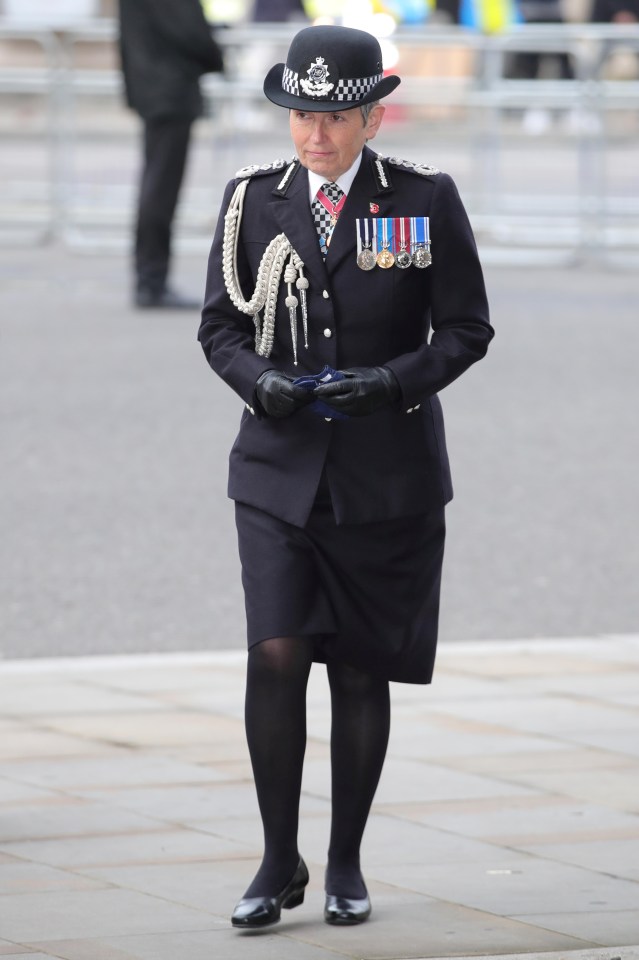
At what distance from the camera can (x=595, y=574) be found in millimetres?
6727

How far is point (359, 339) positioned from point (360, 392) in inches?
7.9

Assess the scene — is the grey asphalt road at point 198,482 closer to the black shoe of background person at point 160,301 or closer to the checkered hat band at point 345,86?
the black shoe of background person at point 160,301

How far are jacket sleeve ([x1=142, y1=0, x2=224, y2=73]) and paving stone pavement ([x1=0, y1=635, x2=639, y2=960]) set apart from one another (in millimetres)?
6101

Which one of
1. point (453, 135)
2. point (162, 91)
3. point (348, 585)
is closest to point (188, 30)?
point (162, 91)

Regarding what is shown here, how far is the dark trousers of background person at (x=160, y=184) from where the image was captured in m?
11.3

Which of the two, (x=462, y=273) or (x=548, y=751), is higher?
(x=462, y=273)

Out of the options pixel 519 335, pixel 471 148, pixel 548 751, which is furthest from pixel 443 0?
pixel 548 751

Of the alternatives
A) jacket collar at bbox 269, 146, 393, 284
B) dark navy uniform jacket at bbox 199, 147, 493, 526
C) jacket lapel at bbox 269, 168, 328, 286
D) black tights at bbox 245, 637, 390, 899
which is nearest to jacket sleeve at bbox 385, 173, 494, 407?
dark navy uniform jacket at bbox 199, 147, 493, 526

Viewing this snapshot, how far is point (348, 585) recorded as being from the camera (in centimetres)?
378

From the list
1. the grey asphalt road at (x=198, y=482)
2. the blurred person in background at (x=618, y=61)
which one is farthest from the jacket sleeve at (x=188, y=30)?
the blurred person in background at (x=618, y=61)

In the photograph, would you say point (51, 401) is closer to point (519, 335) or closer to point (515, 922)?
point (519, 335)

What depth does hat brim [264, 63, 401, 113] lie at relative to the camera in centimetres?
368

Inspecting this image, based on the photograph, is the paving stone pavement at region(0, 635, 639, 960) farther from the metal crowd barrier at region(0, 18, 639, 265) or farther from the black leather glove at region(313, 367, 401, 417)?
the metal crowd barrier at region(0, 18, 639, 265)

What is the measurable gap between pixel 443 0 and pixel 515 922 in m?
22.9
